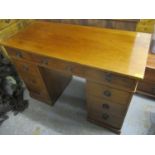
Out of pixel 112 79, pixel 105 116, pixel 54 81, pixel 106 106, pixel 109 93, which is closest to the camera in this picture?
pixel 112 79

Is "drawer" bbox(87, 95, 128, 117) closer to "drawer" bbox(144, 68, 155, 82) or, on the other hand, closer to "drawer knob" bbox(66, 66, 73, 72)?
"drawer knob" bbox(66, 66, 73, 72)

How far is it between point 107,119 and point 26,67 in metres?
0.90

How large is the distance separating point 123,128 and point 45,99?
2.94ft

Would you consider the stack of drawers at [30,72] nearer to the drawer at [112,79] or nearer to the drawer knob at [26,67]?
the drawer knob at [26,67]

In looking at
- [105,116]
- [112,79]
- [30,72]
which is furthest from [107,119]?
[30,72]

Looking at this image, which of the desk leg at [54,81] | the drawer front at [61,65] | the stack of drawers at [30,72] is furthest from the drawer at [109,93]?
the stack of drawers at [30,72]

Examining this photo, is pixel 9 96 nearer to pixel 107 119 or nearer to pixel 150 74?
pixel 107 119

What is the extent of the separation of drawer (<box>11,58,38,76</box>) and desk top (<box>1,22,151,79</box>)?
183 mm

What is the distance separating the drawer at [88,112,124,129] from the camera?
128 cm

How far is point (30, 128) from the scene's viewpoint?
150 cm

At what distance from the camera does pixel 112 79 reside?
0.97 meters

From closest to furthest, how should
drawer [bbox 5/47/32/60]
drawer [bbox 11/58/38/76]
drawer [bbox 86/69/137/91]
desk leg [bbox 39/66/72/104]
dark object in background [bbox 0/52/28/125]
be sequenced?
drawer [bbox 86/69/137/91] → drawer [bbox 5/47/32/60] → drawer [bbox 11/58/38/76] → desk leg [bbox 39/66/72/104] → dark object in background [bbox 0/52/28/125]

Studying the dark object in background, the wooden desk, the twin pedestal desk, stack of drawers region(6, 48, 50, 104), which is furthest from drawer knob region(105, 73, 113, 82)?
the dark object in background
